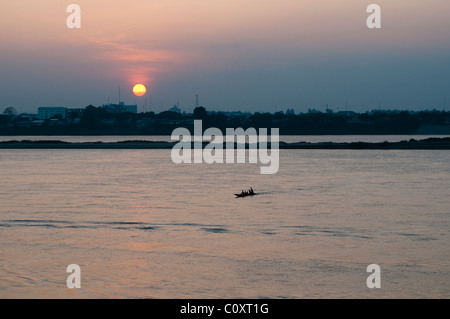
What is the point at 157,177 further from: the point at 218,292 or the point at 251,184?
the point at 218,292

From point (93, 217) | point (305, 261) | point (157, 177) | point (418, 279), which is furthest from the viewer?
point (157, 177)

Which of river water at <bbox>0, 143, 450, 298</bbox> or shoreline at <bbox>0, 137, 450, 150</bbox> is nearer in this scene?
river water at <bbox>0, 143, 450, 298</bbox>

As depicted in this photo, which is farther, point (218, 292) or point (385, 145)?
point (385, 145)

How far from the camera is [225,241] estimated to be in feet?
63.1

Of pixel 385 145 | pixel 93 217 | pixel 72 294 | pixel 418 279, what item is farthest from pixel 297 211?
pixel 385 145

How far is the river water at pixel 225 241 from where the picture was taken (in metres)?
14.1

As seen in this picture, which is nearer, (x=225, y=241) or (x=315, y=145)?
(x=225, y=241)

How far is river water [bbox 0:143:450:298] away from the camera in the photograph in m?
14.1

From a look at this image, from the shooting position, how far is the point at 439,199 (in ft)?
97.1

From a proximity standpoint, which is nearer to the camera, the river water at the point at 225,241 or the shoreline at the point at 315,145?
the river water at the point at 225,241

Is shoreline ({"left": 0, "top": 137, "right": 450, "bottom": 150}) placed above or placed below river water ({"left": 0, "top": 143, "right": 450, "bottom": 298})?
below

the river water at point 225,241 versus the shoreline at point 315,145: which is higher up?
the river water at point 225,241

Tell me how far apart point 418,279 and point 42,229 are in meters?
11.9

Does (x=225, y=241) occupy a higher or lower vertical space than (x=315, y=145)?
higher
